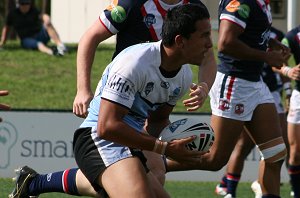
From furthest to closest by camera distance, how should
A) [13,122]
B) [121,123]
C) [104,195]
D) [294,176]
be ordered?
[13,122]
[294,176]
[104,195]
[121,123]

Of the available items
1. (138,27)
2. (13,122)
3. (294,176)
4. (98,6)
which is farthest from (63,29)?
(138,27)

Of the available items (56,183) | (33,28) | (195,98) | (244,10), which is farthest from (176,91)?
(33,28)

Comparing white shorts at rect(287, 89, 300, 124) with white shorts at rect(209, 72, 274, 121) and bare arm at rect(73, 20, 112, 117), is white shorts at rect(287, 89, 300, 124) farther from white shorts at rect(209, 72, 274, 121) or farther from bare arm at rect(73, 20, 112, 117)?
bare arm at rect(73, 20, 112, 117)

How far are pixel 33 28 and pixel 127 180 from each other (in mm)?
12992

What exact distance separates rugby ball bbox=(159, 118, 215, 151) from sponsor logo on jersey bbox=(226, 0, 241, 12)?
2.05m

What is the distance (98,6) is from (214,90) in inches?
496

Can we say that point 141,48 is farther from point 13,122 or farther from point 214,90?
point 13,122

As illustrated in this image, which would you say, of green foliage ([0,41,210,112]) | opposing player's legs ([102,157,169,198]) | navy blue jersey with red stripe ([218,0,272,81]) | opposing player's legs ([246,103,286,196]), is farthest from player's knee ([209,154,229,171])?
green foliage ([0,41,210,112])

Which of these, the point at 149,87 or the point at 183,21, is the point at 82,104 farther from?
the point at 183,21

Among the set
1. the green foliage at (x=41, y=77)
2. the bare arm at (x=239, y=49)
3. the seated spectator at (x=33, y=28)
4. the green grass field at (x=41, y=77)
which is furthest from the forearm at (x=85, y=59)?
the seated spectator at (x=33, y=28)

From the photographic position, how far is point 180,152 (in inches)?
261

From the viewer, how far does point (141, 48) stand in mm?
6793

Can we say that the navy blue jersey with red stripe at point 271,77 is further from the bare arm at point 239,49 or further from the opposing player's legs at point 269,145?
the bare arm at point 239,49

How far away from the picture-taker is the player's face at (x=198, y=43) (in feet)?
21.9
